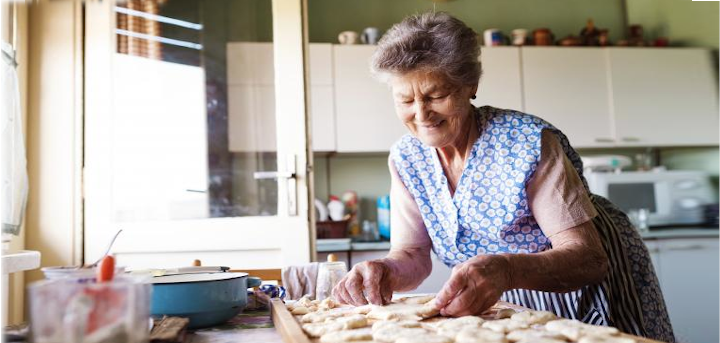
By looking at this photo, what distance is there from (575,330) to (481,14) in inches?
140

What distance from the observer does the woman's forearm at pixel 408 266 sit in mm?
1336

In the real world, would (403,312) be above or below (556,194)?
below

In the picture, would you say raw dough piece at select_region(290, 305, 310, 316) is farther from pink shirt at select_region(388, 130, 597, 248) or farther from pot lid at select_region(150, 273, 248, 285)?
pink shirt at select_region(388, 130, 597, 248)

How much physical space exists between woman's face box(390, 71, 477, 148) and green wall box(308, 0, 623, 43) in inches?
104

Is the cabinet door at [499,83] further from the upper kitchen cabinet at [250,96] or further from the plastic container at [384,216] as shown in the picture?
the upper kitchen cabinet at [250,96]

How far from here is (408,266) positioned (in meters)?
1.41

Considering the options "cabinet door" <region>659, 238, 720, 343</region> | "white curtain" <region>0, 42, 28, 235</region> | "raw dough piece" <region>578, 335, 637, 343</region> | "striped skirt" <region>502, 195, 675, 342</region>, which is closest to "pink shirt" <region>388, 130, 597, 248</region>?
"striped skirt" <region>502, 195, 675, 342</region>

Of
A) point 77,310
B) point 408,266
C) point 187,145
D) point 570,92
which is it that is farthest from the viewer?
Result: point 570,92

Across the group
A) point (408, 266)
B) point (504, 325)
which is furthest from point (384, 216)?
point (504, 325)

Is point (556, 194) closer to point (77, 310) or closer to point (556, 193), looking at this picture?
point (556, 193)

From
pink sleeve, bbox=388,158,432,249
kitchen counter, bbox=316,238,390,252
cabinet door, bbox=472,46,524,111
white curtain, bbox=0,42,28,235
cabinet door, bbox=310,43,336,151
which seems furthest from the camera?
cabinet door, bbox=472,46,524,111

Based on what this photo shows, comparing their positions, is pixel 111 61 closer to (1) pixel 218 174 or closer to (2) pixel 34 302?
(1) pixel 218 174

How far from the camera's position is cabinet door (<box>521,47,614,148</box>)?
3639 millimetres

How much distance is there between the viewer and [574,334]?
0.79 m
